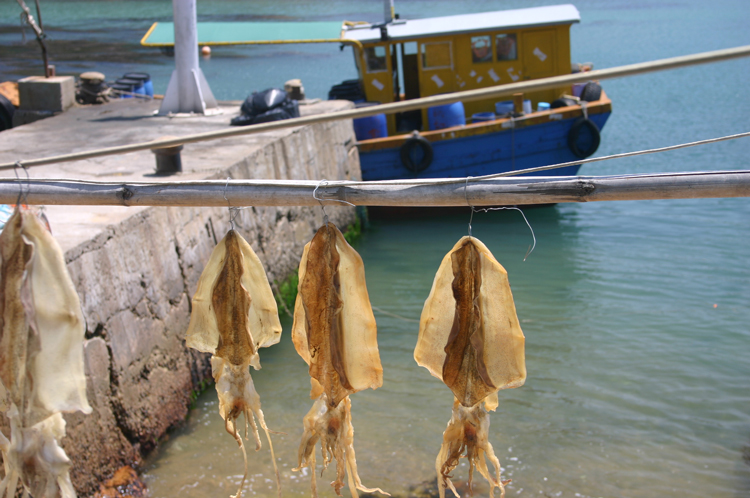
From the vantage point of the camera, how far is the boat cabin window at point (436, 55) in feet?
35.3

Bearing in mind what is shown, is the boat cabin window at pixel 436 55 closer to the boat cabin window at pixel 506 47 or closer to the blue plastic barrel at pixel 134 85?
the boat cabin window at pixel 506 47

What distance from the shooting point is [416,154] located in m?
10.2

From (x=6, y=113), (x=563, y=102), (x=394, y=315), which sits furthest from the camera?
(x=563, y=102)

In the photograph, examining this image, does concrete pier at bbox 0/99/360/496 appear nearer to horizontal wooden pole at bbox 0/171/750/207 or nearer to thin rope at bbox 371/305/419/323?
horizontal wooden pole at bbox 0/171/750/207

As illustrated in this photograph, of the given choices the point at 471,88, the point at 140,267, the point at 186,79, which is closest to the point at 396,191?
the point at 140,267

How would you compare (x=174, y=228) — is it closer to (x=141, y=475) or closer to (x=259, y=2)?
(x=141, y=475)

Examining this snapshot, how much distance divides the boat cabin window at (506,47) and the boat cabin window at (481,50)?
140 mm

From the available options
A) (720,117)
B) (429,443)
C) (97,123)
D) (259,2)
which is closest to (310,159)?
(97,123)

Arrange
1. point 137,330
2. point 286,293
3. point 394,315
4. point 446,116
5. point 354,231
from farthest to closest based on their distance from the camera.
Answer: point 446,116 → point 354,231 → point 286,293 → point 394,315 → point 137,330

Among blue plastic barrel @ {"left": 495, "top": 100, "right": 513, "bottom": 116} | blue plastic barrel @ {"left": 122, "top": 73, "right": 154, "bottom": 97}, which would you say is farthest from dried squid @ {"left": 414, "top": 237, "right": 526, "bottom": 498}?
blue plastic barrel @ {"left": 122, "top": 73, "right": 154, "bottom": 97}

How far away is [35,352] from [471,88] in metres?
9.70

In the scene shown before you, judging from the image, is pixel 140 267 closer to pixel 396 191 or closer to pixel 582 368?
pixel 396 191

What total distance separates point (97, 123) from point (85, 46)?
26.8 meters

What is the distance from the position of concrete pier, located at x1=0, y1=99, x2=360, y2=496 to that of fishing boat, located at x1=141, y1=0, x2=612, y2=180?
2.60 m
